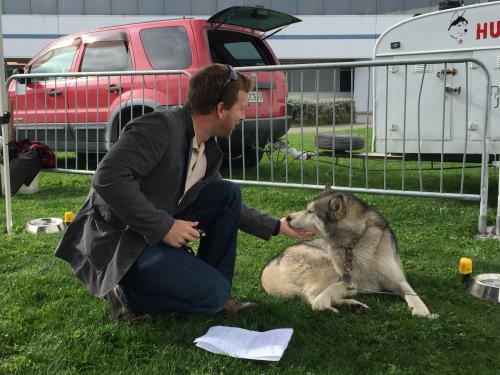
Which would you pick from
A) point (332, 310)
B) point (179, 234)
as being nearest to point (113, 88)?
point (179, 234)

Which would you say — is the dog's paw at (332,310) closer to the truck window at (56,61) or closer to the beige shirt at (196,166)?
the beige shirt at (196,166)

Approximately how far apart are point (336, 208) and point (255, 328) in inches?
40.1

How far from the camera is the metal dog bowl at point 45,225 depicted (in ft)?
16.4

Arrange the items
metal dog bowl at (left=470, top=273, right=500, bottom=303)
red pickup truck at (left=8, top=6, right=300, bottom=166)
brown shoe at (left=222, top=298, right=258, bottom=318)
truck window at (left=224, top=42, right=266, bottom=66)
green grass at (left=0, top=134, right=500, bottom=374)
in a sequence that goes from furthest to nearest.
A: truck window at (left=224, top=42, right=266, bottom=66) < red pickup truck at (left=8, top=6, right=300, bottom=166) < metal dog bowl at (left=470, top=273, right=500, bottom=303) < brown shoe at (left=222, top=298, right=258, bottom=318) < green grass at (left=0, top=134, right=500, bottom=374)

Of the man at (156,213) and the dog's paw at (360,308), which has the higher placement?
the man at (156,213)

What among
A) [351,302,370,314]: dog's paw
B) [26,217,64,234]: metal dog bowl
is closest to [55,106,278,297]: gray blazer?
[351,302,370,314]: dog's paw

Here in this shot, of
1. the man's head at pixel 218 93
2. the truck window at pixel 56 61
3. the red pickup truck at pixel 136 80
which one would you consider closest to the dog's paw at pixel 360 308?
Result: the man's head at pixel 218 93

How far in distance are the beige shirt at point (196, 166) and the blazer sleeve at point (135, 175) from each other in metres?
0.28

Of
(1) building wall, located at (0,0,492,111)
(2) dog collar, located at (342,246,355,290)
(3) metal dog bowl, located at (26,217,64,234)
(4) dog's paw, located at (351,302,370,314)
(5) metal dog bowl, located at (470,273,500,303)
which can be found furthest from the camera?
(1) building wall, located at (0,0,492,111)

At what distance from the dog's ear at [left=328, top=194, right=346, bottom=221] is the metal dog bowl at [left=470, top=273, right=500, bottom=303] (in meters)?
0.98

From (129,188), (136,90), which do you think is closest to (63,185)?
(136,90)

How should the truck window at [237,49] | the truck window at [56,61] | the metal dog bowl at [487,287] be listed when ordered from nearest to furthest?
the metal dog bowl at [487,287]
the truck window at [237,49]
the truck window at [56,61]

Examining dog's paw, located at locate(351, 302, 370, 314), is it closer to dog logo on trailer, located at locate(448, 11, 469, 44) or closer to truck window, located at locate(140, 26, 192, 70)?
dog logo on trailer, located at locate(448, 11, 469, 44)

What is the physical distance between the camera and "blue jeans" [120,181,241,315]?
2707mm
